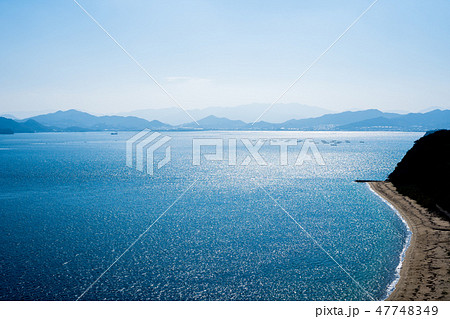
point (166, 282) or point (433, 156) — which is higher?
point (433, 156)

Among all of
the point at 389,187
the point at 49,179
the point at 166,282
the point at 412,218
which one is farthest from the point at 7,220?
the point at 389,187

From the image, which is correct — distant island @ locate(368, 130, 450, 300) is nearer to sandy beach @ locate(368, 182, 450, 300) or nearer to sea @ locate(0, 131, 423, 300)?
sandy beach @ locate(368, 182, 450, 300)

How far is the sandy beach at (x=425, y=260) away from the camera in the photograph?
1617cm

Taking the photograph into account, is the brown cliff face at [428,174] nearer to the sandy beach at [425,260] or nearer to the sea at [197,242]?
the sandy beach at [425,260]

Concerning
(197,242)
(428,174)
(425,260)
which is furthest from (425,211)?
(197,242)

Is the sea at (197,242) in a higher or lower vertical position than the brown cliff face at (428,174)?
lower

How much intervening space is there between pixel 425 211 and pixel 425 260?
45.7ft

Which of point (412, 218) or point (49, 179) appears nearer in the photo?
point (412, 218)

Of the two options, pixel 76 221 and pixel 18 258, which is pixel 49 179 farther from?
pixel 18 258

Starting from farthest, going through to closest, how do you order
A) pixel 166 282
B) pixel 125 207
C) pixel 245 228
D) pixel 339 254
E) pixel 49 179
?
1. pixel 49 179
2. pixel 125 207
3. pixel 245 228
4. pixel 339 254
5. pixel 166 282

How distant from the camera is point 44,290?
1675 centimetres

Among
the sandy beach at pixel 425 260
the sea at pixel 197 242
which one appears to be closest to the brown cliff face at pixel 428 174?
the sandy beach at pixel 425 260

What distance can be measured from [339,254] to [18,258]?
70.4 feet

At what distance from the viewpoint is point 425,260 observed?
20297 millimetres
